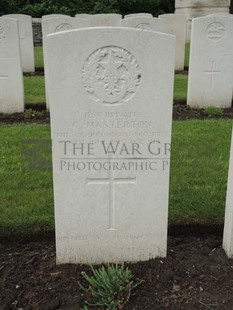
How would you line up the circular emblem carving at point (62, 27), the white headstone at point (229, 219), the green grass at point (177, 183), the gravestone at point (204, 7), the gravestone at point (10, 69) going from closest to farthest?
1. the white headstone at point (229, 219)
2. the green grass at point (177, 183)
3. the gravestone at point (10, 69)
4. the circular emblem carving at point (62, 27)
5. the gravestone at point (204, 7)

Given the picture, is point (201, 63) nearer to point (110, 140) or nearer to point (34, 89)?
point (34, 89)

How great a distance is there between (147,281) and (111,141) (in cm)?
95

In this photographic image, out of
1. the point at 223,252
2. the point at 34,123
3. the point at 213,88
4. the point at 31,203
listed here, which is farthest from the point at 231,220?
the point at 213,88

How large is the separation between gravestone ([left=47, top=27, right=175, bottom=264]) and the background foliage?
17229mm

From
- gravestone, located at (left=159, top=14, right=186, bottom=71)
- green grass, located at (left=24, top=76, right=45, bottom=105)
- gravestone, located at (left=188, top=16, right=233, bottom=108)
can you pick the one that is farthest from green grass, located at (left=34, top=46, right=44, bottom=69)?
gravestone, located at (left=188, top=16, right=233, bottom=108)

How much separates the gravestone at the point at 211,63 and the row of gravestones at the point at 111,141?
4.38m

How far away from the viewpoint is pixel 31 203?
3652 millimetres

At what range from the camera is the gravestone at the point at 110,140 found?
252cm

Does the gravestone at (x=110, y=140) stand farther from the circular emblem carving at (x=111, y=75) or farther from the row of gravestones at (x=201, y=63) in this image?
the row of gravestones at (x=201, y=63)

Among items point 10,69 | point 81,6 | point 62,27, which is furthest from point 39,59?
point 81,6

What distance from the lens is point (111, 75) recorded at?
258cm

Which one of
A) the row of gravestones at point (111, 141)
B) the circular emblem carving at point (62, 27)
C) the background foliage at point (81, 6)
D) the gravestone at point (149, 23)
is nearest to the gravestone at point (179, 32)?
the gravestone at point (149, 23)

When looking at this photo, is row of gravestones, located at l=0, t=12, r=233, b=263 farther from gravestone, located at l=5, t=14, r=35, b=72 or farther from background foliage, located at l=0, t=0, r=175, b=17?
background foliage, located at l=0, t=0, r=175, b=17

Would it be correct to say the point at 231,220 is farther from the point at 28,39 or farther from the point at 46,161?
the point at 28,39
